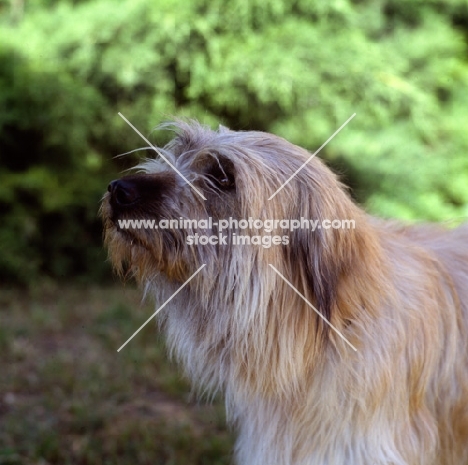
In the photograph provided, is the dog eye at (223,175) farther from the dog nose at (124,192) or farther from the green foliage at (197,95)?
the green foliage at (197,95)

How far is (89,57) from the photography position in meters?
6.09

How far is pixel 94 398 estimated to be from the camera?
13.3 feet

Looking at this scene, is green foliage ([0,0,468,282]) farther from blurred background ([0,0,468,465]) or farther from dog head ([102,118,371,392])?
dog head ([102,118,371,392])

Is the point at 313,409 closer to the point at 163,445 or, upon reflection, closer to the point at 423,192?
the point at 163,445

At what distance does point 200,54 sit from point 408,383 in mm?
4197

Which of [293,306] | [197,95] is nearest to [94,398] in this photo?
[293,306]

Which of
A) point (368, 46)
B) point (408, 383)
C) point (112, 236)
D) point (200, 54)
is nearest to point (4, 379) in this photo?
point (112, 236)

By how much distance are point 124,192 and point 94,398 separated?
2141 millimetres

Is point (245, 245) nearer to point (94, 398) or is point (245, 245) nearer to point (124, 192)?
point (124, 192)

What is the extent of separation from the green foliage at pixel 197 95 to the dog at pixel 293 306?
11.4 feet

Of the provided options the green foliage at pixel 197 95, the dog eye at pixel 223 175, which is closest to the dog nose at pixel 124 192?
the dog eye at pixel 223 175

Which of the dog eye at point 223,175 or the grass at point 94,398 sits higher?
the dog eye at point 223,175

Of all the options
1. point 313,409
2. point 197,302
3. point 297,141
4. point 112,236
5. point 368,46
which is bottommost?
point 313,409

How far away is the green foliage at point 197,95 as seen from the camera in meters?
5.96
